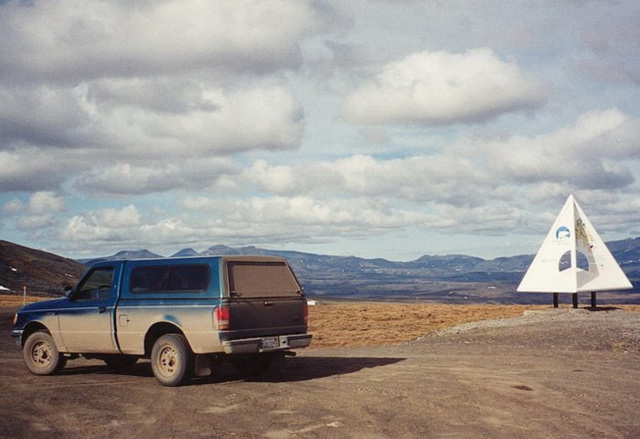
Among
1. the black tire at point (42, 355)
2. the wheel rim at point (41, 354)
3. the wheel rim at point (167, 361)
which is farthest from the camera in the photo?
the wheel rim at point (41, 354)

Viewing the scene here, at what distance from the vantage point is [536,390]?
1101 cm

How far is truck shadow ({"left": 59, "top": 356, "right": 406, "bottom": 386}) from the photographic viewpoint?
13.0m

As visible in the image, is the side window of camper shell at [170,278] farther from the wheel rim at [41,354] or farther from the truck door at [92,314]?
the wheel rim at [41,354]

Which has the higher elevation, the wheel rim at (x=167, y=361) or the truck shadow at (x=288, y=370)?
the wheel rim at (x=167, y=361)

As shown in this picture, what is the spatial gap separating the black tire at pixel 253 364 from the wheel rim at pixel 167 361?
5.24ft

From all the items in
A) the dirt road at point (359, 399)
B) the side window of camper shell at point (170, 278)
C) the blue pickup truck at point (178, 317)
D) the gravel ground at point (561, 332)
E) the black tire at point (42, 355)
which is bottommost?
the gravel ground at point (561, 332)

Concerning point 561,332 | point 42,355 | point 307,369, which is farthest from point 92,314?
point 561,332

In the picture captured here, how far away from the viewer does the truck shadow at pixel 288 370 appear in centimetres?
1304

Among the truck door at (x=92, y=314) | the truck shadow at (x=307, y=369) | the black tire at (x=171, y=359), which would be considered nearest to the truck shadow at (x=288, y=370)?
the truck shadow at (x=307, y=369)

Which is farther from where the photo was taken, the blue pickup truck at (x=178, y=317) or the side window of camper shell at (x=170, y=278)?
the side window of camper shell at (x=170, y=278)

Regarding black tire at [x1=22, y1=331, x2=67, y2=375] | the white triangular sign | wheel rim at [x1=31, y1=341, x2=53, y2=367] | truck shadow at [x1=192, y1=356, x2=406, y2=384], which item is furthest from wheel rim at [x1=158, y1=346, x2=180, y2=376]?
the white triangular sign

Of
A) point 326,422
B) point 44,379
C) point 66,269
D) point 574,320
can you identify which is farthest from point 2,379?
point 66,269

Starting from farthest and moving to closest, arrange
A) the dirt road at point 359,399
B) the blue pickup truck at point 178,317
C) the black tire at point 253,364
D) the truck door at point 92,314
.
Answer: the black tire at point 253,364, the truck door at point 92,314, the blue pickup truck at point 178,317, the dirt road at point 359,399

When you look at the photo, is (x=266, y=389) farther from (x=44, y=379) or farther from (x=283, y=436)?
(x=44, y=379)
